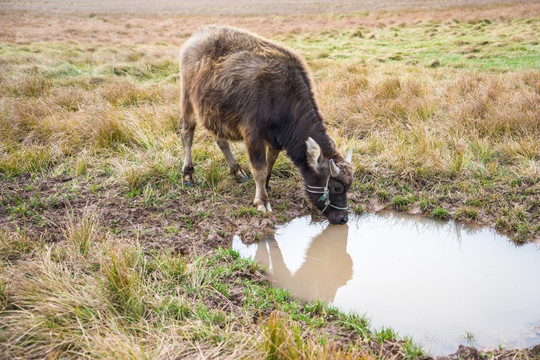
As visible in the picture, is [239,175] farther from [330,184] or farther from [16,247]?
[16,247]

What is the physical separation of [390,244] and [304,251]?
105cm

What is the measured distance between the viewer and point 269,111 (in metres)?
4.90

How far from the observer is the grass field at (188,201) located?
288 cm

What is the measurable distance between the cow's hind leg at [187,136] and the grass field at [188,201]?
10.6 inches

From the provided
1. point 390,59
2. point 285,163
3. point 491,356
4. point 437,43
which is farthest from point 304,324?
point 437,43

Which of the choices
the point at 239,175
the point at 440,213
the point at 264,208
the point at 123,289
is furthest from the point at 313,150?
the point at 123,289

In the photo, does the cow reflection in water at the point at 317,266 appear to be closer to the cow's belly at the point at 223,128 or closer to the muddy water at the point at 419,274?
the muddy water at the point at 419,274

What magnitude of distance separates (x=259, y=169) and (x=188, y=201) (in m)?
1.11

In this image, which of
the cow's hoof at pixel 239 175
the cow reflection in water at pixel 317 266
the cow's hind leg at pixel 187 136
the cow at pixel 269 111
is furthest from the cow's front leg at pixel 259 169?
the cow's hind leg at pixel 187 136

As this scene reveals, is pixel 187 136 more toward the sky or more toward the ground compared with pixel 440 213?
more toward the sky

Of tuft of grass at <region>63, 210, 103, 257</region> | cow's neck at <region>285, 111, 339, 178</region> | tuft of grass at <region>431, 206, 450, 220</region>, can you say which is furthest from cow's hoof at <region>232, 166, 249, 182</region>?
tuft of grass at <region>431, 206, 450, 220</region>

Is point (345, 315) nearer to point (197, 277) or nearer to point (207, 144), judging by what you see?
point (197, 277)

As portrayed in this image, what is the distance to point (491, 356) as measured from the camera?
2.97 metres

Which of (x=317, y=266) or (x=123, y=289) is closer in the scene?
(x=123, y=289)
